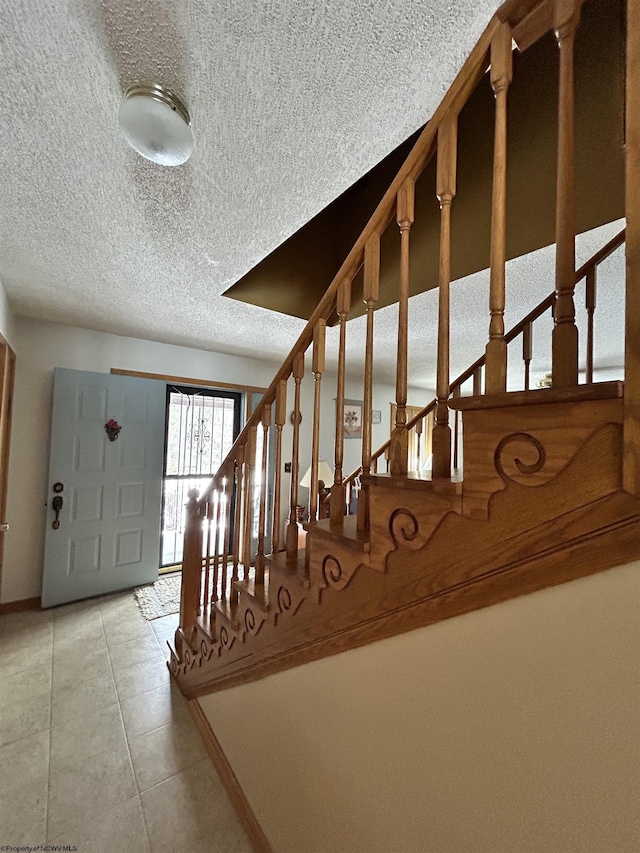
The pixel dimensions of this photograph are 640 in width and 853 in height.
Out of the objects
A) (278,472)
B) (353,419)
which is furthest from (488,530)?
(353,419)

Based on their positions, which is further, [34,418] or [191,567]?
[34,418]

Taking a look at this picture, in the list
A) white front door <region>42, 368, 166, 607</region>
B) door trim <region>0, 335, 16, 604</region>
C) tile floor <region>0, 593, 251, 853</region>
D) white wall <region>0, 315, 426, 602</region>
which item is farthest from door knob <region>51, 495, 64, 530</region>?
tile floor <region>0, 593, 251, 853</region>

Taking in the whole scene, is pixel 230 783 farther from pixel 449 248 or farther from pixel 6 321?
pixel 6 321

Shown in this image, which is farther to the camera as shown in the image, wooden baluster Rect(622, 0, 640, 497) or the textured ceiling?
the textured ceiling

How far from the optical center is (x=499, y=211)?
59 cm

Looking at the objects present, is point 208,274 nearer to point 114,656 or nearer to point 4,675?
point 114,656

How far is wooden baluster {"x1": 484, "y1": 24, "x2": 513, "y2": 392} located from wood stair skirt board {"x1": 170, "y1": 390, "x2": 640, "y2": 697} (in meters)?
0.10

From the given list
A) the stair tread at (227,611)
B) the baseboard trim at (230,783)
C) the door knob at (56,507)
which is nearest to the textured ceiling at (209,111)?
A: the stair tread at (227,611)

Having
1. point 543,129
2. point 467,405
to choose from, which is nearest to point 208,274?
point 543,129

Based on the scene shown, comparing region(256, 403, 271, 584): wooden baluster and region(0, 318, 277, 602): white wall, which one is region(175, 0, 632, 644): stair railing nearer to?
region(256, 403, 271, 584): wooden baluster

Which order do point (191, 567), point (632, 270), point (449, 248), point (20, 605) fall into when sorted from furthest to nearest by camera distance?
point (20, 605) < point (191, 567) < point (449, 248) < point (632, 270)

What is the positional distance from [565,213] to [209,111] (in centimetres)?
107

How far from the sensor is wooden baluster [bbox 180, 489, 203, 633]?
1.95 meters

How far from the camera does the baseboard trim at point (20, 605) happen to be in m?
2.60
